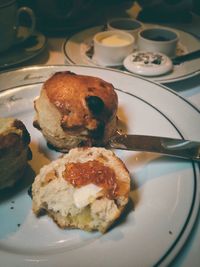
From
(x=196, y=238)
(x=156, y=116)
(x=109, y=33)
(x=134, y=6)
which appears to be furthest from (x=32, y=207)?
(x=134, y=6)

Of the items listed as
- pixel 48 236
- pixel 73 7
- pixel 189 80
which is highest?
pixel 73 7

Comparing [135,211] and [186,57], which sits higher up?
[186,57]

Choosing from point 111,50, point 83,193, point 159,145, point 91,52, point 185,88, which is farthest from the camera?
point 91,52

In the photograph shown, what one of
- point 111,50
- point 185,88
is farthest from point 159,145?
point 111,50

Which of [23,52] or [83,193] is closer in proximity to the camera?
[83,193]

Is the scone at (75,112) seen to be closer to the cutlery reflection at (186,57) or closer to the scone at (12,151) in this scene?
the scone at (12,151)

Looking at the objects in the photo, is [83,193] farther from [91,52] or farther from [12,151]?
[91,52]

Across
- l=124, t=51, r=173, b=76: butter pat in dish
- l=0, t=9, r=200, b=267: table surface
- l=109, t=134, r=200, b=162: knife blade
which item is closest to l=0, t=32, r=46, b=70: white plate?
l=0, t=9, r=200, b=267: table surface

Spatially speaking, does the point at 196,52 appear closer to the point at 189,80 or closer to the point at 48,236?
the point at 189,80
